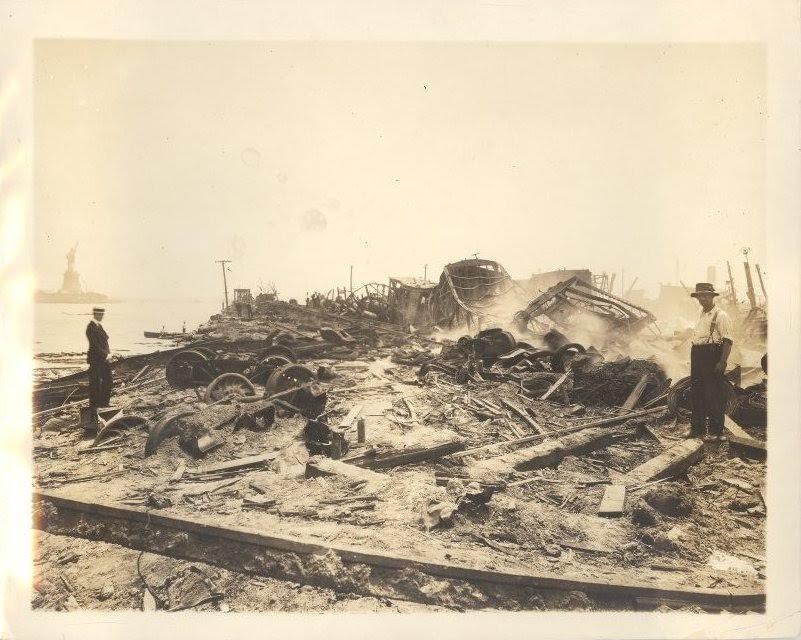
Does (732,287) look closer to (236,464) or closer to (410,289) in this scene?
(410,289)

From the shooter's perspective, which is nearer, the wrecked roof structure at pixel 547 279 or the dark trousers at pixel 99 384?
the dark trousers at pixel 99 384

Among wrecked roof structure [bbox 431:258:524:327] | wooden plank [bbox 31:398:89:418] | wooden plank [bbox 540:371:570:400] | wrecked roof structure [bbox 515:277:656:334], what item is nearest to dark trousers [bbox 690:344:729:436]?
wrecked roof structure [bbox 515:277:656:334]

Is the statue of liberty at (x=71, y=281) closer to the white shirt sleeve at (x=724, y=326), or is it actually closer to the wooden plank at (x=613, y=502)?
the wooden plank at (x=613, y=502)

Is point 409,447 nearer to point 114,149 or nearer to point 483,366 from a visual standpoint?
point 483,366

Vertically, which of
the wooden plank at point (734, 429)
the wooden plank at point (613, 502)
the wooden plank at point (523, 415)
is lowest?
the wooden plank at point (613, 502)

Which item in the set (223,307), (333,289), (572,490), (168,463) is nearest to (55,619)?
(168,463)

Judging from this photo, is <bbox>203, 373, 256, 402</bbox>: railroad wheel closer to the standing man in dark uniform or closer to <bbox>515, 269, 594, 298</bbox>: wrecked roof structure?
the standing man in dark uniform

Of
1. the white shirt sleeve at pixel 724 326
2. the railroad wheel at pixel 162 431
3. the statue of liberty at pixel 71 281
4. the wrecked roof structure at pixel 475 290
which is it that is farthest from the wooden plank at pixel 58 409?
the white shirt sleeve at pixel 724 326
